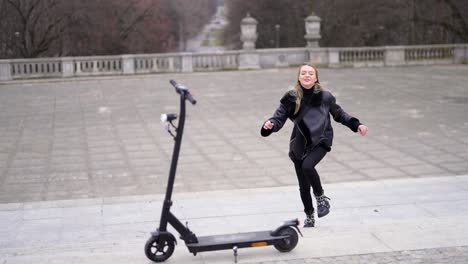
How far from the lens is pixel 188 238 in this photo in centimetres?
675

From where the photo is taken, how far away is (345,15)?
5847 centimetres

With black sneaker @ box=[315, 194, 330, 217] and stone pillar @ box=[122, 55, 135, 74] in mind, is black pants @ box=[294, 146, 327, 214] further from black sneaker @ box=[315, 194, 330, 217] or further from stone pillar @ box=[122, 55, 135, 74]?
stone pillar @ box=[122, 55, 135, 74]

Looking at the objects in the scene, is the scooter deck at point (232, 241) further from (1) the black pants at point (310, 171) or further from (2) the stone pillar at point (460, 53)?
(2) the stone pillar at point (460, 53)

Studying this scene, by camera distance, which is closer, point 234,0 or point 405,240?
point 405,240

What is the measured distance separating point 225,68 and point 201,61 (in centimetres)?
99

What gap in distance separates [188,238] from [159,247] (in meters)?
0.27

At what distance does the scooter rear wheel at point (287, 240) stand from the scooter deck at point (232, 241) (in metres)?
0.05

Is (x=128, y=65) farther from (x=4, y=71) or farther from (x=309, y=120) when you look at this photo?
(x=309, y=120)

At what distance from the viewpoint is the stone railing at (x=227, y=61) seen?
28.7 m

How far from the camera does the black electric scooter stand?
21.8ft

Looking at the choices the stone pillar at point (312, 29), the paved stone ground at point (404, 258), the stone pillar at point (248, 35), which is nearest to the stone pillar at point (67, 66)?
the stone pillar at point (248, 35)

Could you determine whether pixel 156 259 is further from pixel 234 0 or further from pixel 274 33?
pixel 234 0

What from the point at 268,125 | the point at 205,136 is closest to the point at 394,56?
the point at 205,136

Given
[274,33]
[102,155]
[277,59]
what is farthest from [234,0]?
[102,155]
